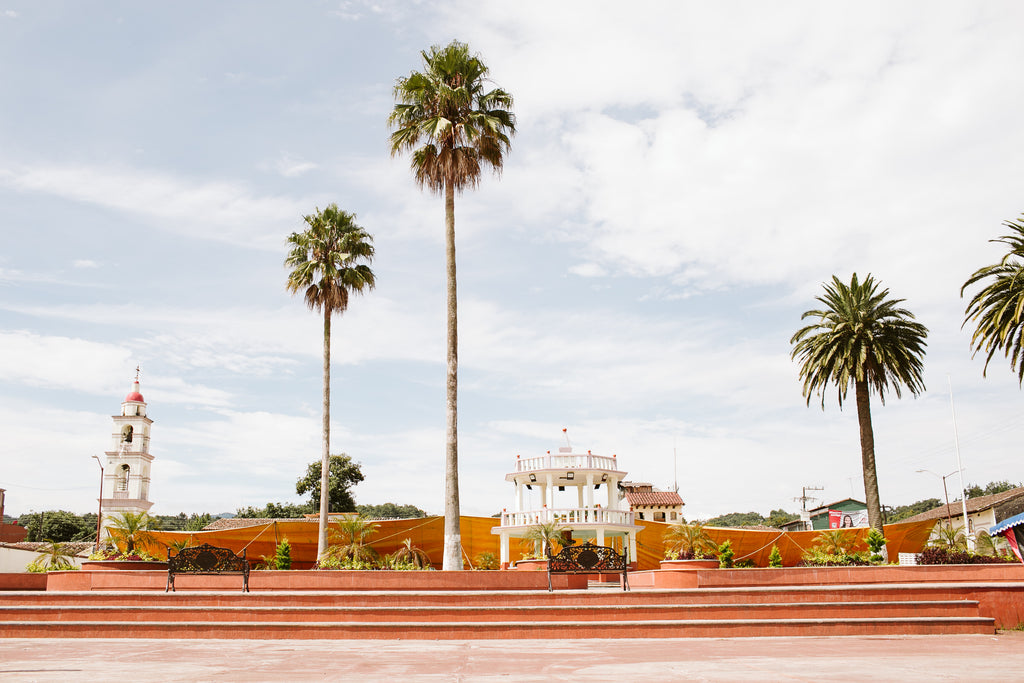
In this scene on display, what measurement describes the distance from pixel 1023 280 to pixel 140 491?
70127 mm

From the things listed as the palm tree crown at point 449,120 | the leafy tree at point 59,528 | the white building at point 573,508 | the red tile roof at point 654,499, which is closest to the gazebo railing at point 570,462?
the white building at point 573,508

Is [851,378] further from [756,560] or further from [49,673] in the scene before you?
[49,673]

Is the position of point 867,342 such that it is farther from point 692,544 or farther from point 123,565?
point 123,565

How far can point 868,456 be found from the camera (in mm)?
31250

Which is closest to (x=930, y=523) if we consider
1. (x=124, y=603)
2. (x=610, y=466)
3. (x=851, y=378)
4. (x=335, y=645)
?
(x=851, y=378)

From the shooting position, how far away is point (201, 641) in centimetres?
1264

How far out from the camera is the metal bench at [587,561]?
56.7ft

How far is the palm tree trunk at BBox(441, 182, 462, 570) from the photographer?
21547 millimetres

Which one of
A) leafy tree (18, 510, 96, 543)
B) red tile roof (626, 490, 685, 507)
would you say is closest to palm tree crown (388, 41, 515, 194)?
red tile roof (626, 490, 685, 507)

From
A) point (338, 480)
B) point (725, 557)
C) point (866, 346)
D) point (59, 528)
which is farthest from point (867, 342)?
point (59, 528)

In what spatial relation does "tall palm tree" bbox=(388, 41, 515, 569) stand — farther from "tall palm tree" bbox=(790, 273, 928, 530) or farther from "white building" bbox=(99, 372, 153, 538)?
"white building" bbox=(99, 372, 153, 538)

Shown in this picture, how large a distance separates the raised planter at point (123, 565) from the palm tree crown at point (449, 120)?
47.7 feet

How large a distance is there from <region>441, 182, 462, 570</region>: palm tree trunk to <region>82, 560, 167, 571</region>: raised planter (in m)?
8.67

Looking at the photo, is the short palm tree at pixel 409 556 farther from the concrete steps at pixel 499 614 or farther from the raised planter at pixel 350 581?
the concrete steps at pixel 499 614
